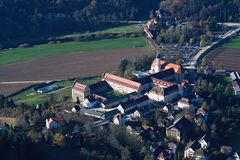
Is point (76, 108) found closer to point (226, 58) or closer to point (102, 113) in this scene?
point (102, 113)

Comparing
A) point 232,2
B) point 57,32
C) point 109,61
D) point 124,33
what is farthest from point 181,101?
point 232,2

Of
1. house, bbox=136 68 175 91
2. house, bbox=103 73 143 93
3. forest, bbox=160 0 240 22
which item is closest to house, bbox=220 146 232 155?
house, bbox=103 73 143 93

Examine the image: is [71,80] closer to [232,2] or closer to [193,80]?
[193,80]

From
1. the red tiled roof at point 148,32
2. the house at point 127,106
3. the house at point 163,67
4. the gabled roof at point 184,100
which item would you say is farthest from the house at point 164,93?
the red tiled roof at point 148,32

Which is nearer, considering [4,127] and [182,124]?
[4,127]

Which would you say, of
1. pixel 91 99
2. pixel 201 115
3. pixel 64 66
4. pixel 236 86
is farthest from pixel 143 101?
pixel 64 66

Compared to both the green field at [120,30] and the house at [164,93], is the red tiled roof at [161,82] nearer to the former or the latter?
the house at [164,93]
